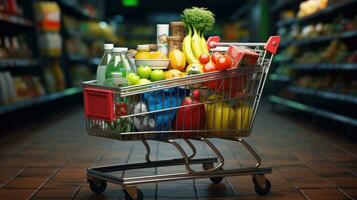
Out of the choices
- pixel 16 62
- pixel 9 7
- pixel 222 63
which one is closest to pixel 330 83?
pixel 16 62

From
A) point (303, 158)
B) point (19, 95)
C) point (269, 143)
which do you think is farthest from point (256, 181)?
point (19, 95)

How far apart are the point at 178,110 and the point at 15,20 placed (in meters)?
3.95

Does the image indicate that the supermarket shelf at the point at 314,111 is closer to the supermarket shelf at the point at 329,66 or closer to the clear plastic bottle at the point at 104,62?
the supermarket shelf at the point at 329,66

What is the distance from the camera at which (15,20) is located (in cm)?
638

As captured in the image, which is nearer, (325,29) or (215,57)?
(215,57)

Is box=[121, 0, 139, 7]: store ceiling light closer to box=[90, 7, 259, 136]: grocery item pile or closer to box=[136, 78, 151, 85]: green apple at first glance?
box=[90, 7, 259, 136]: grocery item pile

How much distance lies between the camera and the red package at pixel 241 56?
9.88ft

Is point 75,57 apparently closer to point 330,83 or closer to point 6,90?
point 6,90

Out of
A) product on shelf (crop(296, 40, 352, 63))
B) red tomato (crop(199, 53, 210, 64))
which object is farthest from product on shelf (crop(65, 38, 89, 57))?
red tomato (crop(199, 53, 210, 64))

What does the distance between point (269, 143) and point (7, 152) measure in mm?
2333

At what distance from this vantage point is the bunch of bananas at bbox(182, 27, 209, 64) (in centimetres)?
314

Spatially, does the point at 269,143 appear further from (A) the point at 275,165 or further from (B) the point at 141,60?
(B) the point at 141,60

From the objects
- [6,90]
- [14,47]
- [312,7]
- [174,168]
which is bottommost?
[174,168]

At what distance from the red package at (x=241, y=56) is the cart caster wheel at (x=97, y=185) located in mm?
972
